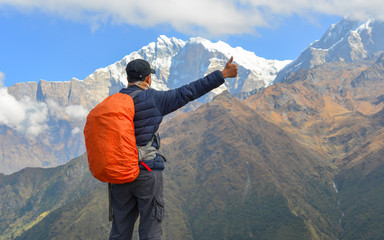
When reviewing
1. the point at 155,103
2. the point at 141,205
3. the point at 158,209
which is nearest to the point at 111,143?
the point at 155,103

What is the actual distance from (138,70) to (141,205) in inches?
137

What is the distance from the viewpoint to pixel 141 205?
8.66 metres

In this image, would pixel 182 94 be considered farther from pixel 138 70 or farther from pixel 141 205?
pixel 141 205

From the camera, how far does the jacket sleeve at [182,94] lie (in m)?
8.98

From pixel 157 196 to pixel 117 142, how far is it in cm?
190

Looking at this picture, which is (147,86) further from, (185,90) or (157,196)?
(157,196)

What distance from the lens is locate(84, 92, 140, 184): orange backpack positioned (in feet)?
25.3

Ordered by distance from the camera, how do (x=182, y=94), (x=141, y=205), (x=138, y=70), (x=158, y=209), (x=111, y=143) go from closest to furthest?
(x=111, y=143)
(x=141, y=205)
(x=158, y=209)
(x=182, y=94)
(x=138, y=70)

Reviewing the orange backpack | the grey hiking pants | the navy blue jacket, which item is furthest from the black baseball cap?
the grey hiking pants

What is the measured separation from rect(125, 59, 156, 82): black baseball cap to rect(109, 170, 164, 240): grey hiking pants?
256 cm

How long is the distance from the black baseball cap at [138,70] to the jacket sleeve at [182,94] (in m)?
0.73

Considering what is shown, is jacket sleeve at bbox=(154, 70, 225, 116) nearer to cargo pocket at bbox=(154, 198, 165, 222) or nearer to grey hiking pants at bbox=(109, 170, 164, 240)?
grey hiking pants at bbox=(109, 170, 164, 240)

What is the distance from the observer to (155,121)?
29.1ft

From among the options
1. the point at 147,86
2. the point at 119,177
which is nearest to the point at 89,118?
the point at 119,177
